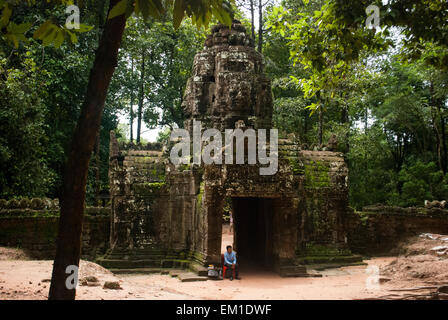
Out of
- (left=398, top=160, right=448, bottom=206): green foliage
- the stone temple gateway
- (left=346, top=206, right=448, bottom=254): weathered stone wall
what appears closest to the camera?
the stone temple gateway

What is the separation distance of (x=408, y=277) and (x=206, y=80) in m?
8.92

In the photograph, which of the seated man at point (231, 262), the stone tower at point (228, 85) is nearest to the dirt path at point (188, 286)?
the seated man at point (231, 262)

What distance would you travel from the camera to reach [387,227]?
583 inches

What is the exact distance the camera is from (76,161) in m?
4.29

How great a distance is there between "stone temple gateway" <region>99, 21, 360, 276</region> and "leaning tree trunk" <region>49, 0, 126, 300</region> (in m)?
6.42

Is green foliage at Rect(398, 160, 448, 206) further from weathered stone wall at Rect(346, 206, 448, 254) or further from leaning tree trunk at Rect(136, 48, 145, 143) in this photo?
leaning tree trunk at Rect(136, 48, 145, 143)

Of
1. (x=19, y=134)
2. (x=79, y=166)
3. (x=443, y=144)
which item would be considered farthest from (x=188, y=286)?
(x=443, y=144)

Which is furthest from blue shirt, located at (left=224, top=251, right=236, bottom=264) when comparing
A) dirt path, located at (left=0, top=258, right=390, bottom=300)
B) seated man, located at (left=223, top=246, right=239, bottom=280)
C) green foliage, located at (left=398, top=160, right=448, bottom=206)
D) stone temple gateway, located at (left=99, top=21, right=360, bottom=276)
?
green foliage, located at (left=398, top=160, right=448, bottom=206)

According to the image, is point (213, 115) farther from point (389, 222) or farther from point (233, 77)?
point (389, 222)

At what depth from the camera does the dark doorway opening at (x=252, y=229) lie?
40.6 ft

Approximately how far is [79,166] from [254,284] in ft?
22.1

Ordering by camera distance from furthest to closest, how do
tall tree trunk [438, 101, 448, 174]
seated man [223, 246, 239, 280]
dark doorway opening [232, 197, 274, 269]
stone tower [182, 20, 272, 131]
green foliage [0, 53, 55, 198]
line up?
tall tree trunk [438, 101, 448, 174], green foliage [0, 53, 55, 198], stone tower [182, 20, 272, 131], dark doorway opening [232, 197, 274, 269], seated man [223, 246, 239, 280]

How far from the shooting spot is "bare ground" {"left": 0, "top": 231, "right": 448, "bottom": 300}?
6707 mm

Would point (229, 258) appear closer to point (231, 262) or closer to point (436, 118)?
point (231, 262)
